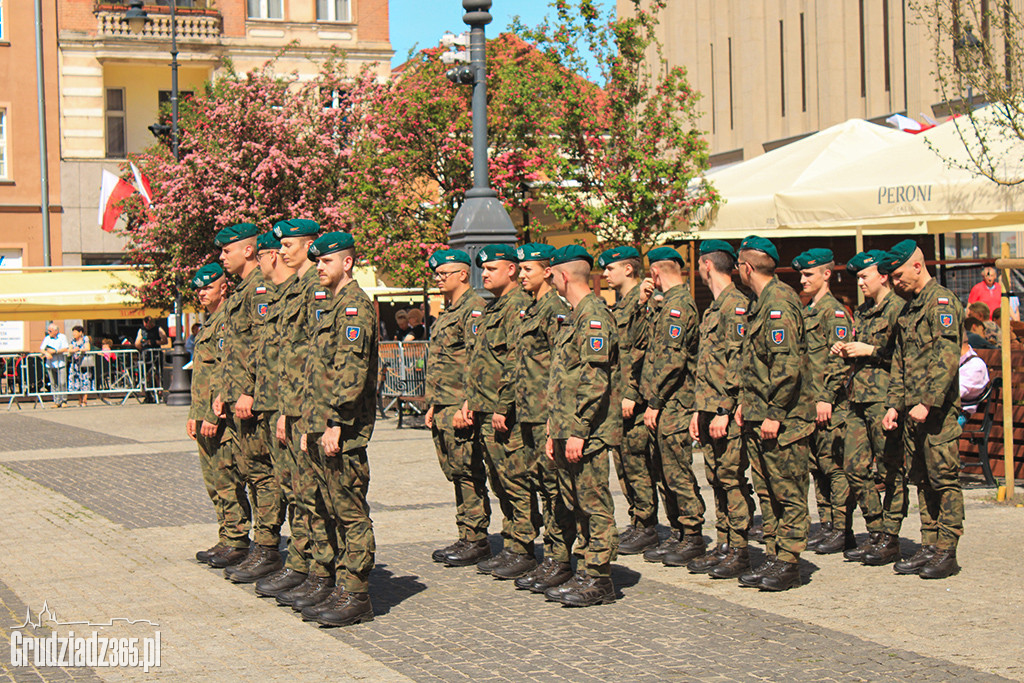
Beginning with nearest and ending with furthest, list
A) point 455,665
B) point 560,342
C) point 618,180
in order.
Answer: point 455,665 < point 560,342 < point 618,180

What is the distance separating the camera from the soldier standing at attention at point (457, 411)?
28.1 feet

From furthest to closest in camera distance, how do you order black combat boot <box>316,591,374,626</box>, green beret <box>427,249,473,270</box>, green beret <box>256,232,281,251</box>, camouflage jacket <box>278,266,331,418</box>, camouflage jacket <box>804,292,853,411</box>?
1. green beret <box>427,249,473,270</box>
2. green beret <box>256,232,281,251</box>
3. camouflage jacket <box>804,292,853,411</box>
4. camouflage jacket <box>278,266,331,418</box>
5. black combat boot <box>316,591,374,626</box>

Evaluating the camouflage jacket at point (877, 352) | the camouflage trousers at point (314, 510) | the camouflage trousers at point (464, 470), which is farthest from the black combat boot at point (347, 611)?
the camouflage jacket at point (877, 352)

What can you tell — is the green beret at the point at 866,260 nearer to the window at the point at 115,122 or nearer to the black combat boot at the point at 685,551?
the black combat boot at the point at 685,551

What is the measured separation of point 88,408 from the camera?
83.4ft

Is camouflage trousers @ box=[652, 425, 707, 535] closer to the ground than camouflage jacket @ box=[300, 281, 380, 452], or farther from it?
closer to the ground

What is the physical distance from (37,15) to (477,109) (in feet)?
91.9

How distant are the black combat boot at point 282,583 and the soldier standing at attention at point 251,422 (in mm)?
418

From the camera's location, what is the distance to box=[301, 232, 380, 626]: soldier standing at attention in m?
6.97

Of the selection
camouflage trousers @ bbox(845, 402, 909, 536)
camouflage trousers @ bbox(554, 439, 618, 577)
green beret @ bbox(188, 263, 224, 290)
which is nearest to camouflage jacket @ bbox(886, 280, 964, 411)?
camouflage trousers @ bbox(845, 402, 909, 536)

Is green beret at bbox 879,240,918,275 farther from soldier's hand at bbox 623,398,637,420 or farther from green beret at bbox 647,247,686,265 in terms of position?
soldier's hand at bbox 623,398,637,420

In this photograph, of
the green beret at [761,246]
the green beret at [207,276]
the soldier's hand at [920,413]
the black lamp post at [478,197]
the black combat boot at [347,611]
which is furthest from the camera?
the black lamp post at [478,197]

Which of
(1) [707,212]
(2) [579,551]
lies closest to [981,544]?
(2) [579,551]

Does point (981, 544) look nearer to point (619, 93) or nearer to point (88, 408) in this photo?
point (619, 93)
